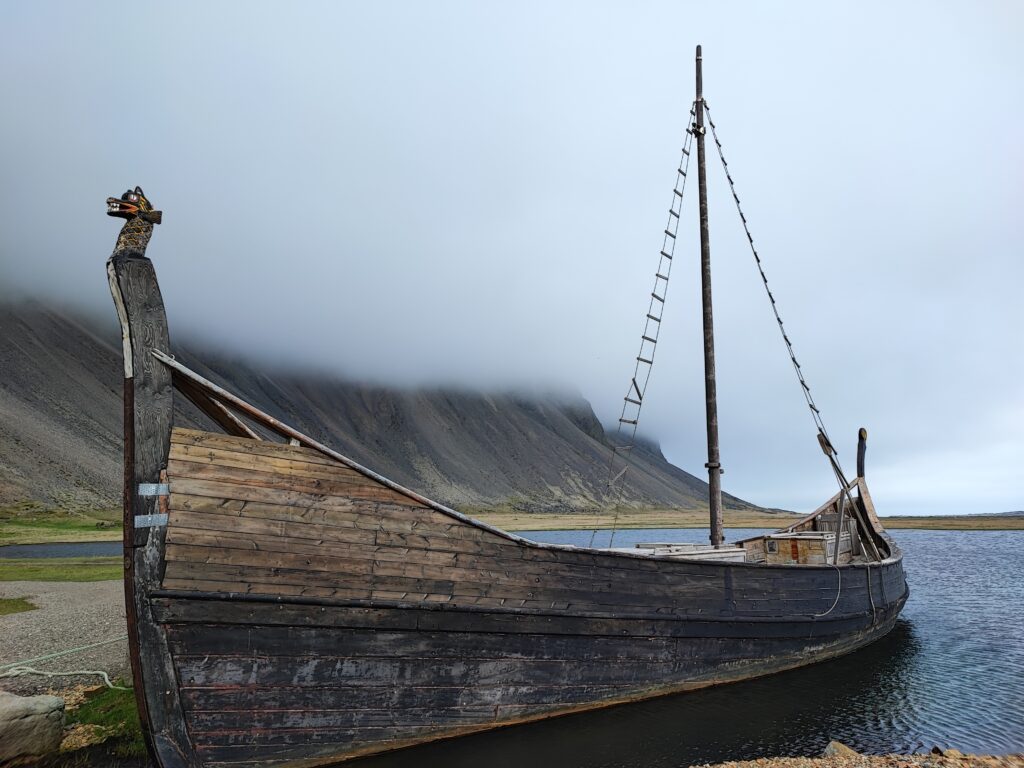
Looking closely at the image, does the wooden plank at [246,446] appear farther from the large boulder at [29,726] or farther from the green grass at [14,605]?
the green grass at [14,605]

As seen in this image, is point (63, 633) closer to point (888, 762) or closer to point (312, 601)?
point (312, 601)

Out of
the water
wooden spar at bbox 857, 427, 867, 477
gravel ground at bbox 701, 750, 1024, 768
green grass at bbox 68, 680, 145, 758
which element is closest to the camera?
gravel ground at bbox 701, 750, 1024, 768

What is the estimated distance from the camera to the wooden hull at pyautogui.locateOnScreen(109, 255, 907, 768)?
7.71m

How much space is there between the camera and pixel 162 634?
25.0ft

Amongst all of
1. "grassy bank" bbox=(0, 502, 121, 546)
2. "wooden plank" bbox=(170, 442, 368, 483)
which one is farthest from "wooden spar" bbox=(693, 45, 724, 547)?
"grassy bank" bbox=(0, 502, 121, 546)

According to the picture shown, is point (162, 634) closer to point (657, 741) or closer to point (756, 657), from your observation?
point (657, 741)

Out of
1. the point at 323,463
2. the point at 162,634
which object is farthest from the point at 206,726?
the point at 323,463

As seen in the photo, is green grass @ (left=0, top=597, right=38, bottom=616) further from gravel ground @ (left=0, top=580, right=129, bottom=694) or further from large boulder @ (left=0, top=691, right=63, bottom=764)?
large boulder @ (left=0, top=691, right=63, bottom=764)

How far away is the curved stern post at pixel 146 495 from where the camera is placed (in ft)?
24.6

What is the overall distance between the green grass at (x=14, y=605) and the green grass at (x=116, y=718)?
37.8ft

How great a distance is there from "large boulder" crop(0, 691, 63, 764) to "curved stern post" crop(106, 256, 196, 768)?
7.73 feet

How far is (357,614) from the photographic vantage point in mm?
8633

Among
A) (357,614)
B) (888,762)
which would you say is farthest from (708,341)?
(357,614)

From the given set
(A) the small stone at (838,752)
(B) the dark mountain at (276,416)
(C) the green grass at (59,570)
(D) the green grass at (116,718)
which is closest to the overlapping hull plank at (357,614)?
(D) the green grass at (116,718)
